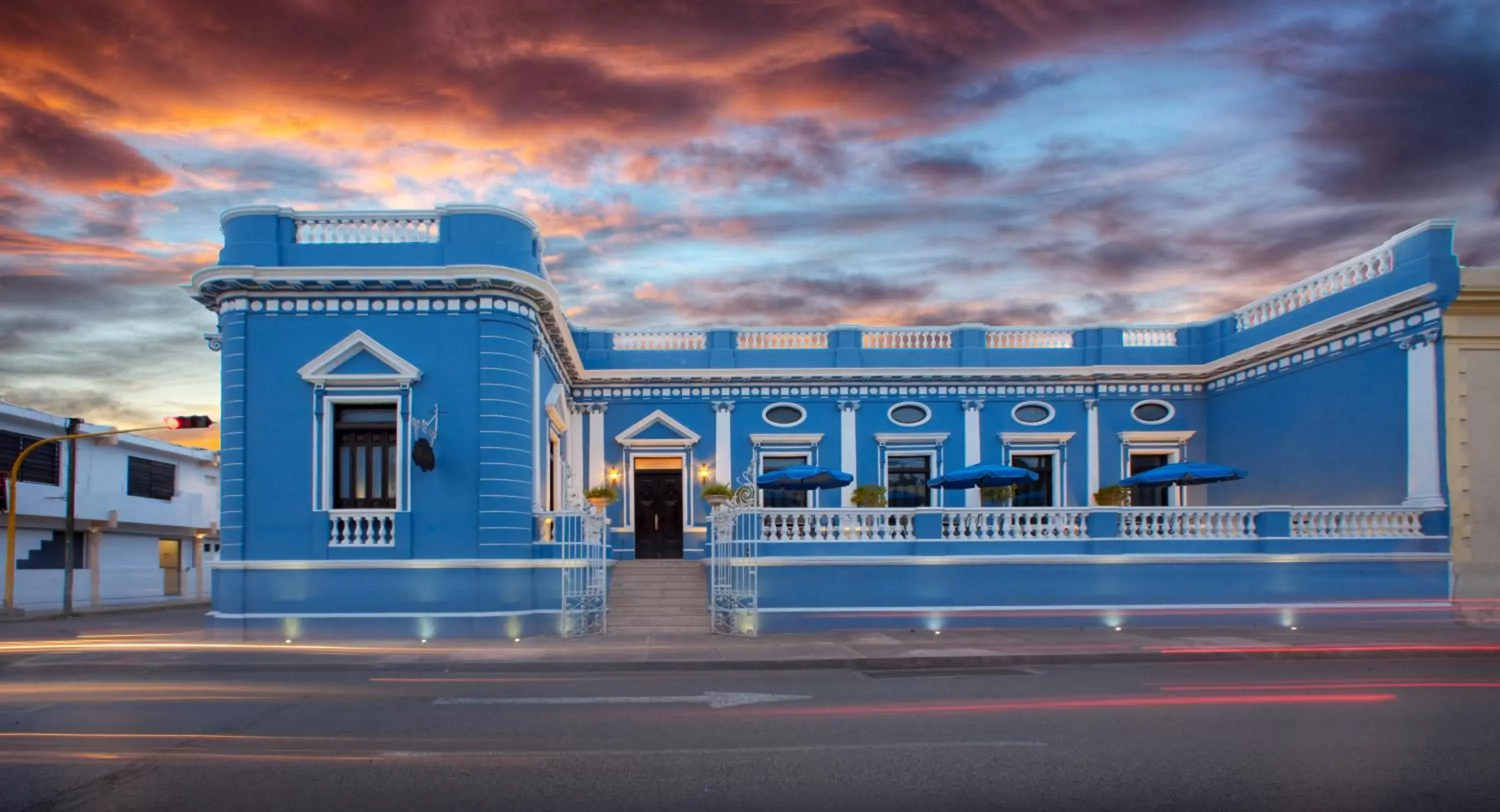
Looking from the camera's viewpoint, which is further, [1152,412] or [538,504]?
[1152,412]

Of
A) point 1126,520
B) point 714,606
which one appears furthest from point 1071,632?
point 714,606

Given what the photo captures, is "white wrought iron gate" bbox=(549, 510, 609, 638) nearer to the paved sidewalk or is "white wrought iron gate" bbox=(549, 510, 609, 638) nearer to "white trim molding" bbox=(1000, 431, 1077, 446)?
the paved sidewalk

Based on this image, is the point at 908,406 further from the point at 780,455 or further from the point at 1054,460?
the point at 1054,460

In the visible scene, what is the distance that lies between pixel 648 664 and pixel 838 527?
20.7 feet

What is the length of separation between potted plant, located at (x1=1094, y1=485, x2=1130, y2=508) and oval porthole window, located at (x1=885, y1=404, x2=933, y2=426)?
5082 millimetres

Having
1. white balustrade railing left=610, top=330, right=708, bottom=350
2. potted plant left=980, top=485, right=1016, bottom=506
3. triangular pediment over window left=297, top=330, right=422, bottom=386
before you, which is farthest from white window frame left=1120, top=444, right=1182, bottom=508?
triangular pediment over window left=297, top=330, right=422, bottom=386

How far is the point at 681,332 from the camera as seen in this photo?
28984 mm

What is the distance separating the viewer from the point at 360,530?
18922 millimetres

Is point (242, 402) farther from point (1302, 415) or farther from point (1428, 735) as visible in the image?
point (1302, 415)

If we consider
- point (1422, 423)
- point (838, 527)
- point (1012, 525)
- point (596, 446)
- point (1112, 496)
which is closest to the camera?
point (838, 527)

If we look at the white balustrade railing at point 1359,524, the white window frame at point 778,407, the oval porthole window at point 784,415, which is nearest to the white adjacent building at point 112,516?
the white window frame at point 778,407

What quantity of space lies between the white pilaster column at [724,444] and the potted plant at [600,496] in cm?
395

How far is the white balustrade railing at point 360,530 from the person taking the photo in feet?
61.9

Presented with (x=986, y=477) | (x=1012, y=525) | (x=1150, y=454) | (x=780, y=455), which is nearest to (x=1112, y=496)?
(x=1150, y=454)
